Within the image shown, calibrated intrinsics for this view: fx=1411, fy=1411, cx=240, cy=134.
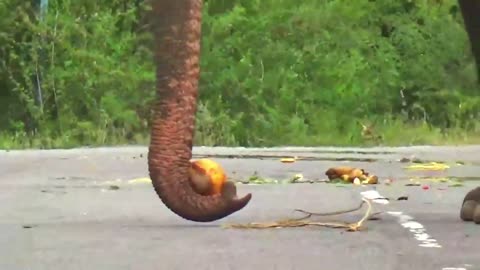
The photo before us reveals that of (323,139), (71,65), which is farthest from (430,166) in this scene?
(71,65)

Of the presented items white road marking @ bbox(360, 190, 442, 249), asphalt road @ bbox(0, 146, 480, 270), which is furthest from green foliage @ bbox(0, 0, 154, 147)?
white road marking @ bbox(360, 190, 442, 249)

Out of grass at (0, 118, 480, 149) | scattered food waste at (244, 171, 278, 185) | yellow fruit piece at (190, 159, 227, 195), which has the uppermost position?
yellow fruit piece at (190, 159, 227, 195)

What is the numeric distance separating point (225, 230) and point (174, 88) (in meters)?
2.48

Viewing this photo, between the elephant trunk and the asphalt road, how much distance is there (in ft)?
4.01

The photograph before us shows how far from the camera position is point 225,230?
5.12m

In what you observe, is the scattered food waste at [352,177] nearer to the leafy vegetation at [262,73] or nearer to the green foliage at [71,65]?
the leafy vegetation at [262,73]

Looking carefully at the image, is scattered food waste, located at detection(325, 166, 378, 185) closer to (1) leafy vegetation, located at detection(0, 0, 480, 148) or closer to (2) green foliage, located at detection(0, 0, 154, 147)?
(1) leafy vegetation, located at detection(0, 0, 480, 148)

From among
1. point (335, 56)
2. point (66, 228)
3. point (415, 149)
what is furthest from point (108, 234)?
point (335, 56)

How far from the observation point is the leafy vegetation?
1841cm

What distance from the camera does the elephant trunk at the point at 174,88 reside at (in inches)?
105

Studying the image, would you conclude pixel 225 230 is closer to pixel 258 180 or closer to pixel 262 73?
pixel 258 180

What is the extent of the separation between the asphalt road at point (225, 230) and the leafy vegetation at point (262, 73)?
29.1 feet

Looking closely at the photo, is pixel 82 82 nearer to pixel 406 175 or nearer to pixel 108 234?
pixel 406 175

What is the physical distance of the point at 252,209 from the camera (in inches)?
244
